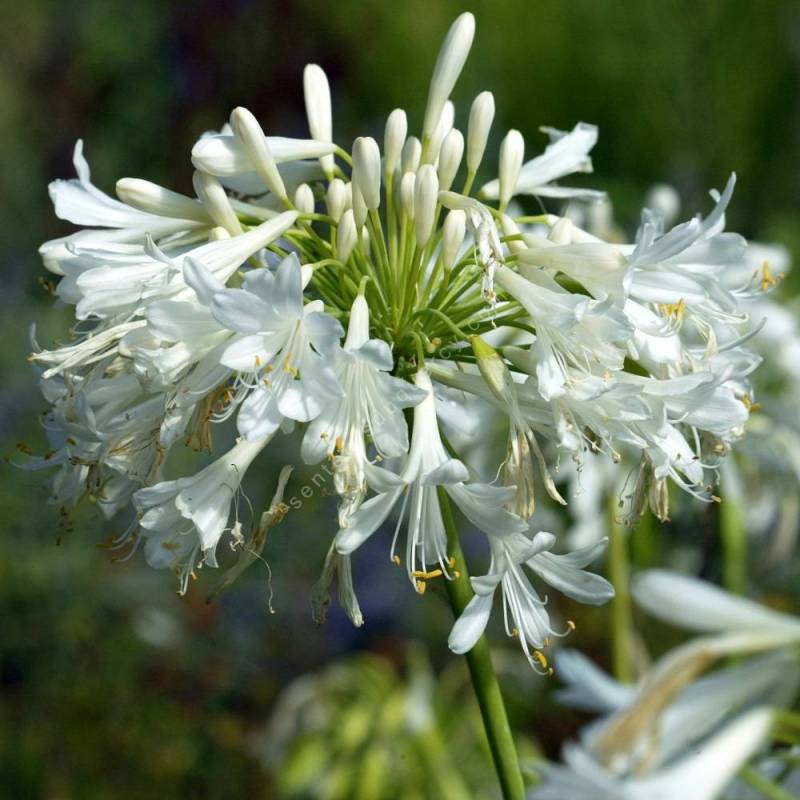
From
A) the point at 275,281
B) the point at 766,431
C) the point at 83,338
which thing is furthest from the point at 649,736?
the point at 766,431

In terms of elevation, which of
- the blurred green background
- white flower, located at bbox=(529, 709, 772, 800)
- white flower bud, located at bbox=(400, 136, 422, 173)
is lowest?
the blurred green background

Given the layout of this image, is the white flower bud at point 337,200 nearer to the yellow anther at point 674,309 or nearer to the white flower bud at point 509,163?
the white flower bud at point 509,163

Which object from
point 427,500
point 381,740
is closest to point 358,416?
point 427,500


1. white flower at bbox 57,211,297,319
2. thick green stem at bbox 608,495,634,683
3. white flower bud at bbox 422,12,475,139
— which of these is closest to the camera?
white flower at bbox 57,211,297,319

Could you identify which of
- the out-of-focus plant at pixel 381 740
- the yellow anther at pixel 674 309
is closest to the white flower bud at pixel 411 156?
the yellow anther at pixel 674 309

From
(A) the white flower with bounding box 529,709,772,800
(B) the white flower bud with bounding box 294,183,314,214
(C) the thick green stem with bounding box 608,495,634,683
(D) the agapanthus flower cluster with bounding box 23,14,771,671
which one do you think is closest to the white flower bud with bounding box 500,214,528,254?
(D) the agapanthus flower cluster with bounding box 23,14,771,671

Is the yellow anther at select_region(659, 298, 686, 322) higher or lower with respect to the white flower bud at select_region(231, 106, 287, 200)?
lower

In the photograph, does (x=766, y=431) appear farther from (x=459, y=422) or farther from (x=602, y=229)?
(x=459, y=422)

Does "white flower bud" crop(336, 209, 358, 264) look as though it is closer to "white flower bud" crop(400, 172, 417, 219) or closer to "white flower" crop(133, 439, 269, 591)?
"white flower bud" crop(400, 172, 417, 219)
